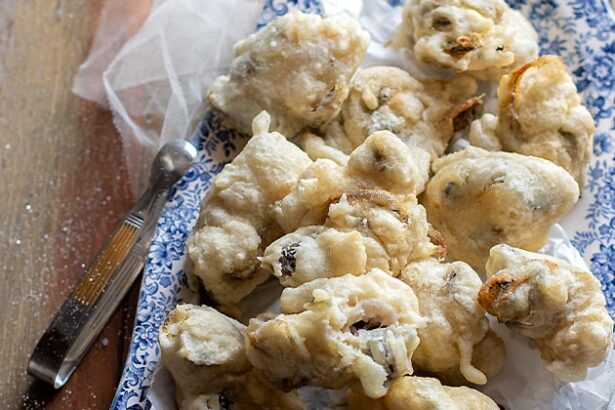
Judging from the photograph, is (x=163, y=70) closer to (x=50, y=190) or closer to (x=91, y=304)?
(x=50, y=190)

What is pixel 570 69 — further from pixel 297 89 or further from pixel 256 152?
pixel 256 152

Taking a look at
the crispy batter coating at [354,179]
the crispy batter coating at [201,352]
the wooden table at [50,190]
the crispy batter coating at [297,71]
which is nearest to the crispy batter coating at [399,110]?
the crispy batter coating at [297,71]

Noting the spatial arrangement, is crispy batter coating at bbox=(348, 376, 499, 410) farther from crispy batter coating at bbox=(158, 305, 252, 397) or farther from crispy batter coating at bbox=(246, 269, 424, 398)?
crispy batter coating at bbox=(158, 305, 252, 397)

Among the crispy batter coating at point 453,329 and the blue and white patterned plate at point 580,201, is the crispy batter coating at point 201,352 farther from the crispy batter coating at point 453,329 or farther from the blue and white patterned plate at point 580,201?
the crispy batter coating at point 453,329

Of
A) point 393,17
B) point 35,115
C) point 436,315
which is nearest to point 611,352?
point 436,315

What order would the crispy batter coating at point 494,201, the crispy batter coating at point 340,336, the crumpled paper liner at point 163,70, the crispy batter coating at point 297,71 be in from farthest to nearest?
the crumpled paper liner at point 163,70 → the crispy batter coating at point 297,71 → the crispy batter coating at point 494,201 → the crispy batter coating at point 340,336
